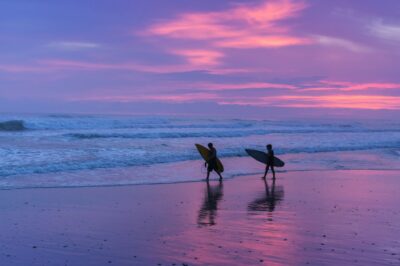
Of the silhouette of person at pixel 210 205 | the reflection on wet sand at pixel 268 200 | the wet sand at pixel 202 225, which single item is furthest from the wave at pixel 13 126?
the reflection on wet sand at pixel 268 200

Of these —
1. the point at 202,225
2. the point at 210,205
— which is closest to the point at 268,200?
the point at 210,205

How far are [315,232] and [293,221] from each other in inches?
41.3

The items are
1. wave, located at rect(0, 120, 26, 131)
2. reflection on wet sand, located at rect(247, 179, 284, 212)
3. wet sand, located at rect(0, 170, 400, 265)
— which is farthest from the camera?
wave, located at rect(0, 120, 26, 131)

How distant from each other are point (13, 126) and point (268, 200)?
4035 centimetres

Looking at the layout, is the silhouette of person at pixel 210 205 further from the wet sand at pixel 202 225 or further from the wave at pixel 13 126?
the wave at pixel 13 126

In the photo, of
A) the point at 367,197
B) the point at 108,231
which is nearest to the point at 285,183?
the point at 367,197

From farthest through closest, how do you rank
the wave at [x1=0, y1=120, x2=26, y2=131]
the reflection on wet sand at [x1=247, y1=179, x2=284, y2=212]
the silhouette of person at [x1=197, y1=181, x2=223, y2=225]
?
the wave at [x1=0, y1=120, x2=26, y2=131] < the reflection on wet sand at [x1=247, y1=179, x2=284, y2=212] < the silhouette of person at [x1=197, y1=181, x2=223, y2=225]

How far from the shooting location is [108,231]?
933 centimetres

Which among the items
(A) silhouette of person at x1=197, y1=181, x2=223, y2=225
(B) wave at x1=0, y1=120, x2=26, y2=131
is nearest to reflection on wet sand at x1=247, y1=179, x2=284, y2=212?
(A) silhouette of person at x1=197, y1=181, x2=223, y2=225

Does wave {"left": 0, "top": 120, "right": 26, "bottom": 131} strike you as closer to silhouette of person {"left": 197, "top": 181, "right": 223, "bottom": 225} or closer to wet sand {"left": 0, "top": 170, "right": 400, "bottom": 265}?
silhouette of person {"left": 197, "top": 181, "right": 223, "bottom": 225}

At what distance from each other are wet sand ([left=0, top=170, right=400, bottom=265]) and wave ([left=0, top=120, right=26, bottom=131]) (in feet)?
119

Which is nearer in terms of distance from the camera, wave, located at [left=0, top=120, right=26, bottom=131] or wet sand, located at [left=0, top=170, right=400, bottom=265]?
wet sand, located at [left=0, top=170, right=400, bottom=265]

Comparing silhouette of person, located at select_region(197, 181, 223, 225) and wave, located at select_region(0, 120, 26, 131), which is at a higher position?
wave, located at select_region(0, 120, 26, 131)

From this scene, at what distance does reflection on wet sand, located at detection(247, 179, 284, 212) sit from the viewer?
11828mm
